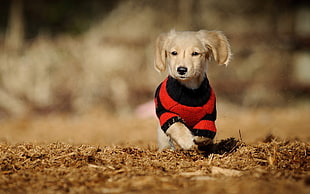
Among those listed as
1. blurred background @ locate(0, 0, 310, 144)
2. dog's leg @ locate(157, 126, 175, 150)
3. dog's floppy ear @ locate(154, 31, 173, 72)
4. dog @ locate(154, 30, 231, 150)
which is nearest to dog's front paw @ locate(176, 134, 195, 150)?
dog @ locate(154, 30, 231, 150)

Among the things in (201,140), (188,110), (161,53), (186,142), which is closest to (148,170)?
(186,142)

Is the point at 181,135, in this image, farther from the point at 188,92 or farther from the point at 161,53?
the point at 161,53

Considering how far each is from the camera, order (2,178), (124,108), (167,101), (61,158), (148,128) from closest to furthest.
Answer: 1. (2,178)
2. (61,158)
3. (167,101)
4. (148,128)
5. (124,108)

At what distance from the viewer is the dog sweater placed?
11.1ft

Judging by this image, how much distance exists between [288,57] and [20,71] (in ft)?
25.7

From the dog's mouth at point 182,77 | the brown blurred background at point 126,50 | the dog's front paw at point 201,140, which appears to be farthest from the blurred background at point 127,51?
the dog's front paw at point 201,140

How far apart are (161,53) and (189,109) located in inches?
26.8

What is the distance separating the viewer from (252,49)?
40.2 ft

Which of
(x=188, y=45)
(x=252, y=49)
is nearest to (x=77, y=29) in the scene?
(x=252, y=49)

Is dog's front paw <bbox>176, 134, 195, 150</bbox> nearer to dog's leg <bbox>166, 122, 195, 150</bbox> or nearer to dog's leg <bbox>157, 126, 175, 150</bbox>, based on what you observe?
dog's leg <bbox>166, 122, 195, 150</bbox>

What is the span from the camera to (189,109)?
134 inches

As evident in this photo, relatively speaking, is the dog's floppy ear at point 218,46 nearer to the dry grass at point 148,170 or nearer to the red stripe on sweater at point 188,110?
the red stripe on sweater at point 188,110

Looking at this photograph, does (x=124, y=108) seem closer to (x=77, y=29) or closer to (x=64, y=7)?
(x=77, y=29)

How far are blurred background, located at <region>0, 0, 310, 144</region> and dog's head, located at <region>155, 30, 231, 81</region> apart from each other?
695cm
